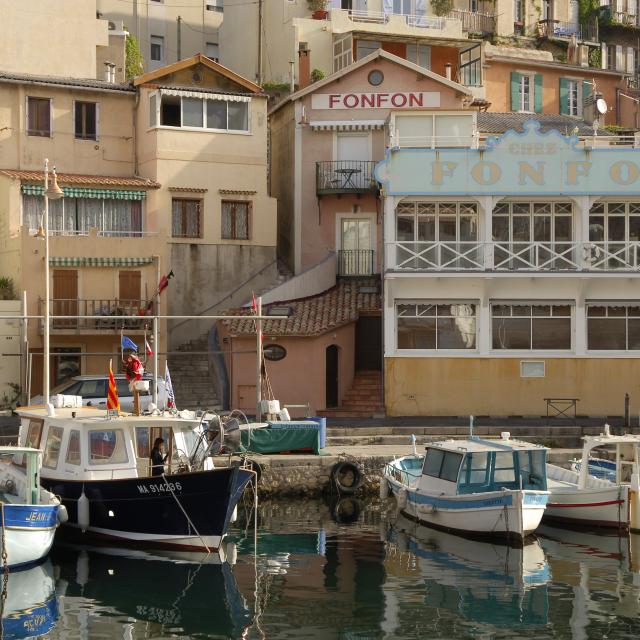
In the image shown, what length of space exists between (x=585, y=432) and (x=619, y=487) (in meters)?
Result: 6.87

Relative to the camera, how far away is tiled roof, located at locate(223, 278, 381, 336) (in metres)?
42.0

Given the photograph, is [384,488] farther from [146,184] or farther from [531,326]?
[146,184]

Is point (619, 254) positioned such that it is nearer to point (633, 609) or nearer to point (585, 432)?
point (585, 432)

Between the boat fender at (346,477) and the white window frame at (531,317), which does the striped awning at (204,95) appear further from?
the boat fender at (346,477)

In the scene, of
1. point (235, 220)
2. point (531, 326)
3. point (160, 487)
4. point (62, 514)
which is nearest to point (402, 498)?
point (160, 487)

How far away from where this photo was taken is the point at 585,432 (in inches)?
1459

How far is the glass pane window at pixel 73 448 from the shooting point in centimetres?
2820

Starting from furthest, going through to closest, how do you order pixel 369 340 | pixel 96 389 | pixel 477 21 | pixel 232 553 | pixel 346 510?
pixel 477 21
pixel 369 340
pixel 96 389
pixel 346 510
pixel 232 553

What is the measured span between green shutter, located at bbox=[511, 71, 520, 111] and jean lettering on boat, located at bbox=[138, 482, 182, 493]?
39.9 m

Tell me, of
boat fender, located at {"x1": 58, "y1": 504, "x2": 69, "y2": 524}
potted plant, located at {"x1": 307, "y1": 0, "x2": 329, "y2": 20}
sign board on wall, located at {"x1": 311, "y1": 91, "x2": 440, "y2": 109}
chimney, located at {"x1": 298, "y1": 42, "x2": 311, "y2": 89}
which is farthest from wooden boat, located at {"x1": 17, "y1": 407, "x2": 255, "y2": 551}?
potted plant, located at {"x1": 307, "y1": 0, "x2": 329, "y2": 20}

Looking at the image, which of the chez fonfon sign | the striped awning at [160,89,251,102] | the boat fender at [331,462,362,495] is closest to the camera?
the boat fender at [331,462,362,495]

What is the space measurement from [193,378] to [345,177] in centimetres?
1032

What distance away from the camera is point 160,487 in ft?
88.1

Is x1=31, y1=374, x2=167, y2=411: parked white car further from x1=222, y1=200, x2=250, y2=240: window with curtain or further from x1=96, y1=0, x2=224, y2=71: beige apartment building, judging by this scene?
x1=96, y1=0, x2=224, y2=71: beige apartment building
